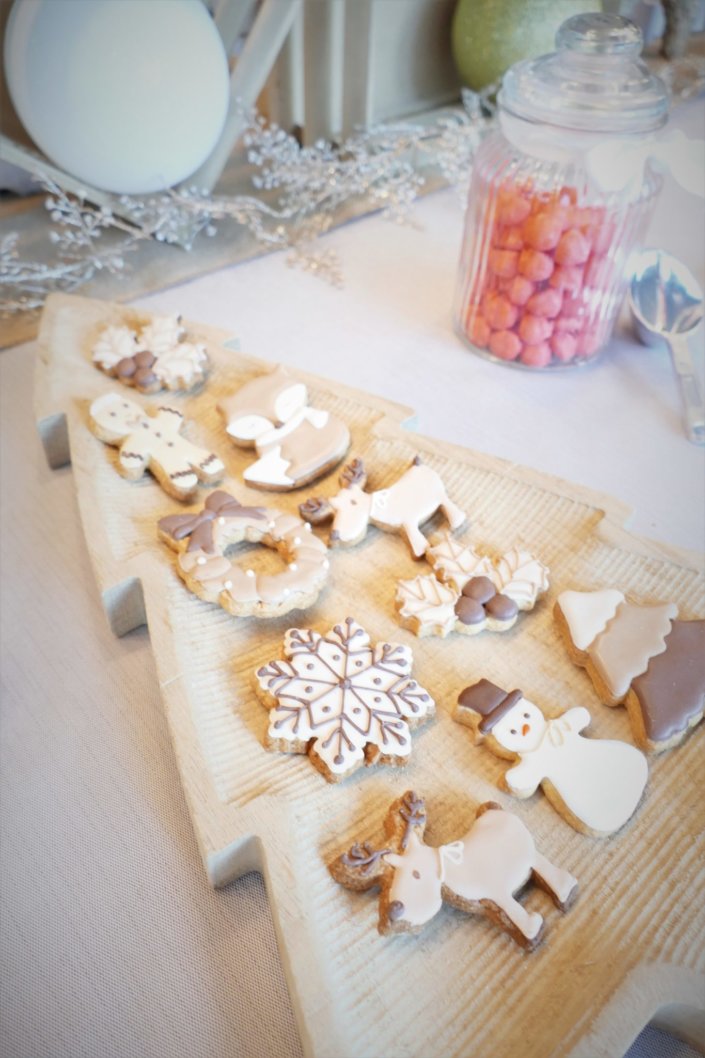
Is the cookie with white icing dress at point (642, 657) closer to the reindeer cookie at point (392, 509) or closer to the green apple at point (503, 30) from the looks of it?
the reindeer cookie at point (392, 509)

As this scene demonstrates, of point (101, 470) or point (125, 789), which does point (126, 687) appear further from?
point (101, 470)

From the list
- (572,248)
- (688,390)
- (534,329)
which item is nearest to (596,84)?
(572,248)

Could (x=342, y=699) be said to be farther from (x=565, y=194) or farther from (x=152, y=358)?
(x=565, y=194)

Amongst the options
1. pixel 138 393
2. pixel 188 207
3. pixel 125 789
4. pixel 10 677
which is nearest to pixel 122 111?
pixel 188 207

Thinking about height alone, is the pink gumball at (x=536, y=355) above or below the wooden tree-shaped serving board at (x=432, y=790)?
above

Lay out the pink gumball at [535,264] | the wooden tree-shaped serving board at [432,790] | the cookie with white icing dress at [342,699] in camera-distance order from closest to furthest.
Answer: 1. the wooden tree-shaped serving board at [432,790]
2. the cookie with white icing dress at [342,699]
3. the pink gumball at [535,264]

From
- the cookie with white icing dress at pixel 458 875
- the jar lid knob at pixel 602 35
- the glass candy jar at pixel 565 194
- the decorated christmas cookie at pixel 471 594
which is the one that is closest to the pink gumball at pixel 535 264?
the glass candy jar at pixel 565 194
